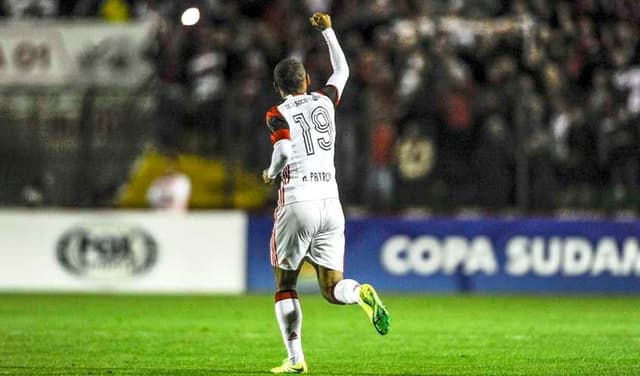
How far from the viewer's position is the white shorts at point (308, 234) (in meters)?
9.47

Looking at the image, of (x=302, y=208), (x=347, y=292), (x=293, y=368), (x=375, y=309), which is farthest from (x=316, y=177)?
(x=293, y=368)

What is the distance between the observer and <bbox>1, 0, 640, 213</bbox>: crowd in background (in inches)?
727

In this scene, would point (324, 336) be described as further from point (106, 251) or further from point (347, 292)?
point (106, 251)

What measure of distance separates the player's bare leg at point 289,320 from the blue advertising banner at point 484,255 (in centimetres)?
962

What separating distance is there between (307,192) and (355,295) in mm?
860

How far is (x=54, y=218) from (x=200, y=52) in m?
3.68

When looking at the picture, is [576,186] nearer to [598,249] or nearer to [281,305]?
[598,249]

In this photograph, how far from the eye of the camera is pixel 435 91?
1900cm

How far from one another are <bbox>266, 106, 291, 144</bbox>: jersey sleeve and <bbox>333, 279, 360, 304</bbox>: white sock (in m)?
1.16

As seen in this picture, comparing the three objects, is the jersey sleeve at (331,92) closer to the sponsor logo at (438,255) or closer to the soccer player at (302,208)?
the soccer player at (302,208)

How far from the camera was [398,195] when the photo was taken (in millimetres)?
18812

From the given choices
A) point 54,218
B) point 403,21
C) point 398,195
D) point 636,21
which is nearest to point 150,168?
point 54,218

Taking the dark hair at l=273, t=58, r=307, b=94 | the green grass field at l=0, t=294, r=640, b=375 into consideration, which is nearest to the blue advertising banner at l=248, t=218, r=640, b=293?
the green grass field at l=0, t=294, r=640, b=375

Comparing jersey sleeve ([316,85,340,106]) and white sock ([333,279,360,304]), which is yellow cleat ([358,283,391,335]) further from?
jersey sleeve ([316,85,340,106])
